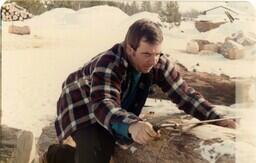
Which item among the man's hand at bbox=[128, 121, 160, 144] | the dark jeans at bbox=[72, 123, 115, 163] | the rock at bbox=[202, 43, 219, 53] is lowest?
the dark jeans at bbox=[72, 123, 115, 163]

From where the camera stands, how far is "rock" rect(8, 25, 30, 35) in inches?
49.1

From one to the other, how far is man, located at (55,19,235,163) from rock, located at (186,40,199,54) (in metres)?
0.05

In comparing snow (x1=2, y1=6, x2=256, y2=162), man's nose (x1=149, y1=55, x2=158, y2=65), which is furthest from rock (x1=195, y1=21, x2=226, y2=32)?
man's nose (x1=149, y1=55, x2=158, y2=65)

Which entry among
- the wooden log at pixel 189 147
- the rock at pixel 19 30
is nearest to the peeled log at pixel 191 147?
the wooden log at pixel 189 147

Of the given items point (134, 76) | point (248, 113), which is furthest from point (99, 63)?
point (248, 113)

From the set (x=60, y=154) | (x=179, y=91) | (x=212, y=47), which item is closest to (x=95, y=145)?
(x=60, y=154)

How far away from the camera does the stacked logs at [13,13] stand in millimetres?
1246

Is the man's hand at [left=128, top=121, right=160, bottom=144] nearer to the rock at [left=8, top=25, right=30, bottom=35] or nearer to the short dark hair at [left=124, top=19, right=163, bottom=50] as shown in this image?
the short dark hair at [left=124, top=19, right=163, bottom=50]

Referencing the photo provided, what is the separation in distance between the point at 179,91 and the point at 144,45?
125 mm

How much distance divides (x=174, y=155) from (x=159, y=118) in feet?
0.28

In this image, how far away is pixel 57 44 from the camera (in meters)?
1.23

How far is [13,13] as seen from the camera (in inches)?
49.2

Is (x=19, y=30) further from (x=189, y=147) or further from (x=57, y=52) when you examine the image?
(x=189, y=147)

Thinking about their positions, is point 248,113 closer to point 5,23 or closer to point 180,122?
point 180,122
